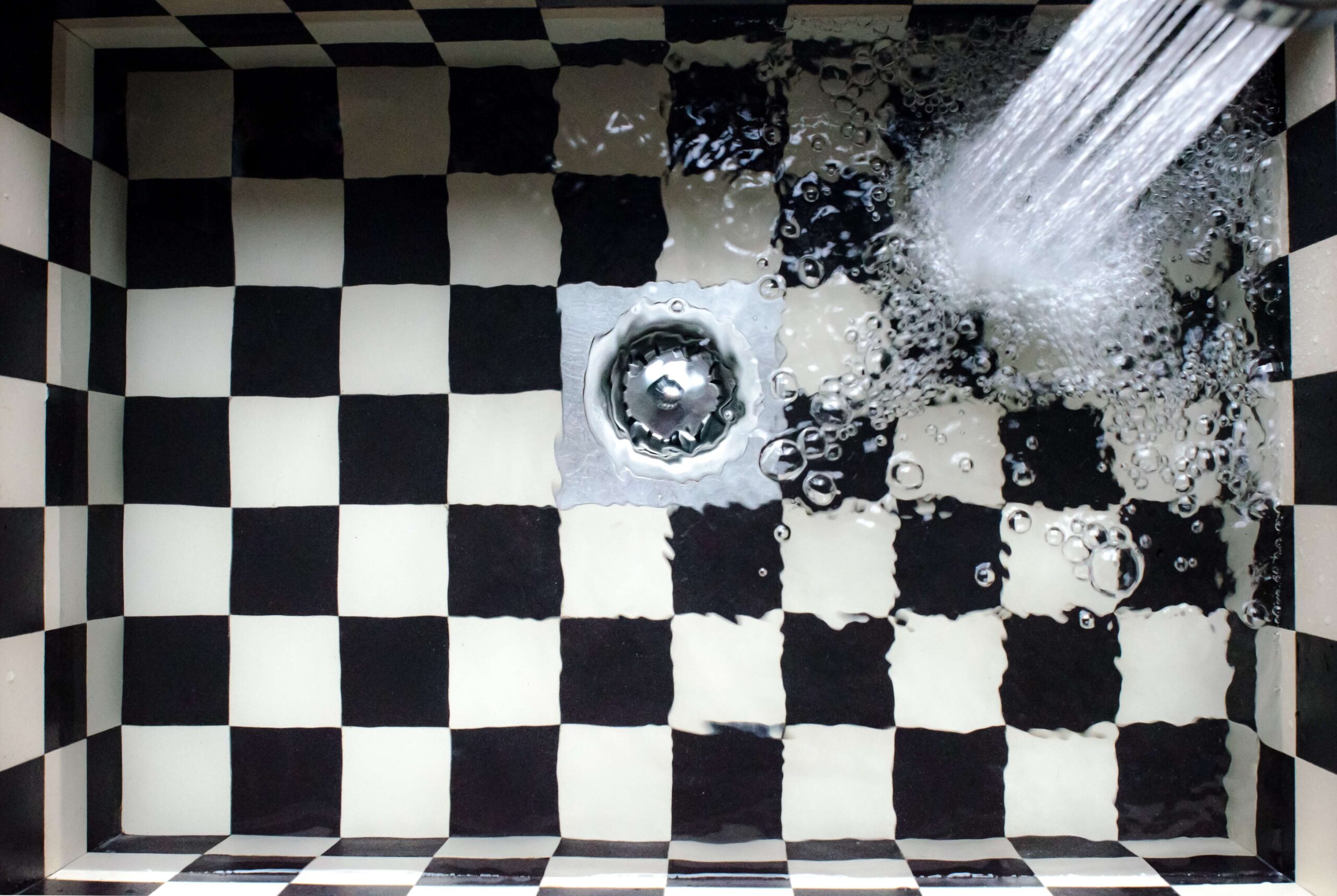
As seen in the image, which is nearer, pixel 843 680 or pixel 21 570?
pixel 21 570

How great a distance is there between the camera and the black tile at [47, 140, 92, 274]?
1005 millimetres

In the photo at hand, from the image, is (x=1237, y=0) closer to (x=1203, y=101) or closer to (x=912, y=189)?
(x=1203, y=101)

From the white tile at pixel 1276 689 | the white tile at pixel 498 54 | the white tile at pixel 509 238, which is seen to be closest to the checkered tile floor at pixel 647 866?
the white tile at pixel 1276 689

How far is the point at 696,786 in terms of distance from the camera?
1.06 metres

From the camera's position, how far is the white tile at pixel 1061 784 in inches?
41.4

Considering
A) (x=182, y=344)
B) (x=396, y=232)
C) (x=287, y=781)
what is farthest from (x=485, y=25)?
(x=287, y=781)

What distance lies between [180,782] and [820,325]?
108 centimetres

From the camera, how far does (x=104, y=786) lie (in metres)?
1.07

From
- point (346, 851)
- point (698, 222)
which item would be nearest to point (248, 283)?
point (698, 222)

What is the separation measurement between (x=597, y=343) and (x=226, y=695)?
2.31 ft

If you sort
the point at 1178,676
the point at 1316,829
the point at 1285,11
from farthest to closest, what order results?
the point at 1178,676, the point at 1316,829, the point at 1285,11

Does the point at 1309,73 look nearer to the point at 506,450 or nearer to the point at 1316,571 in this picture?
the point at 1316,571

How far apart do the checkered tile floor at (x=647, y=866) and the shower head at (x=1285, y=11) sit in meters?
0.97

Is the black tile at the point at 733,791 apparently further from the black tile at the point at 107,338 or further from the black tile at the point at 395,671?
the black tile at the point at 107,338
